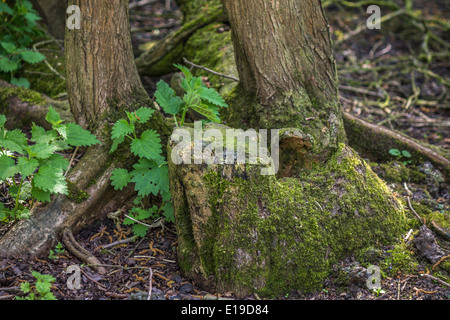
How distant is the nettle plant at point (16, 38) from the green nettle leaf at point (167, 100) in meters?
1.94

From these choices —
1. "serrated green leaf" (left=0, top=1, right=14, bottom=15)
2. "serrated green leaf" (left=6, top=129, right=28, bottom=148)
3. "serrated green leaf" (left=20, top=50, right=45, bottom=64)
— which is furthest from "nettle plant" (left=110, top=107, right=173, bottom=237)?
"serrated green leaf" (left=0, top=1, right=14, bottom=15)

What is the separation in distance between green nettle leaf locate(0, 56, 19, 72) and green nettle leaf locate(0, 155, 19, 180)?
2161mm

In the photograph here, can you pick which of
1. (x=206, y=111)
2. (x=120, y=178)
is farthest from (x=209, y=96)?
(x=120, y=178)

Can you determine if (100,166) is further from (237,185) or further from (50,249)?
(237,185)

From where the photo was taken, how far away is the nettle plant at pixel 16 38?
4680 mm

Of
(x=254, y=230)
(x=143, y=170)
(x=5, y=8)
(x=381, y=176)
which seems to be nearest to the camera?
(x=254, y=230)

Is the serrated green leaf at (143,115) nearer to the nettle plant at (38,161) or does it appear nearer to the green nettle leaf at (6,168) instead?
the nettle plant at (38,161)

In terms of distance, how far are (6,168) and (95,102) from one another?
0.96m

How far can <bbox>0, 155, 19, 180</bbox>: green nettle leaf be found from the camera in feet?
9.43

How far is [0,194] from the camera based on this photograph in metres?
3.55

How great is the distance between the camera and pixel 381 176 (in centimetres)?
414

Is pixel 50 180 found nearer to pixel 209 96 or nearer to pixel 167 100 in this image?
pixel 167 100

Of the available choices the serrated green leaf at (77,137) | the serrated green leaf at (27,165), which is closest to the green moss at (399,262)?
the serrated green leaf at (77,137)

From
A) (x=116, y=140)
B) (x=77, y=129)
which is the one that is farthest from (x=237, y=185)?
(x=77, y=129)
